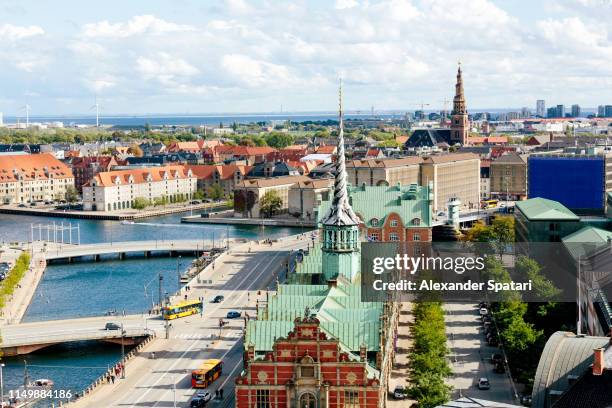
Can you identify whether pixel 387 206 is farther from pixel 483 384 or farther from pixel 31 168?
pixel 31 168

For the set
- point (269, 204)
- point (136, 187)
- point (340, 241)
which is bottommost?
point (269, 204)

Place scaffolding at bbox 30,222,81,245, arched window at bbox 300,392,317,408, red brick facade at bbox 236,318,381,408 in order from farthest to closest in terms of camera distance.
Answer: scaffolding at bbox 30,222,81,245 < arched window at bbox 300,392,317,408 < red brick facade at bbox 236,318,381,408

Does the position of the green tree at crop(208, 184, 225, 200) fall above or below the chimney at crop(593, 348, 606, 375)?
below

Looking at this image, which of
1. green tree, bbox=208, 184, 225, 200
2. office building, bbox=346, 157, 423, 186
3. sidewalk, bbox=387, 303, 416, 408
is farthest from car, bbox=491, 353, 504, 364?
green tree, bbox=208, 184, 225, 200

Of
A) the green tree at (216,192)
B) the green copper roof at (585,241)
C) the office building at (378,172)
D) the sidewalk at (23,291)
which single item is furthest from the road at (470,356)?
the green tree at (216,192)

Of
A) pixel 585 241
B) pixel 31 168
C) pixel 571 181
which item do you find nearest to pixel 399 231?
pixel 585 241

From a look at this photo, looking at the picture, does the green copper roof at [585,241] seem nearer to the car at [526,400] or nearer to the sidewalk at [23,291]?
the car at [526,400]

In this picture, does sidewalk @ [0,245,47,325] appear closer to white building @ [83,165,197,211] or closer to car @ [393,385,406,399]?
car @ [393,385,406,399]
